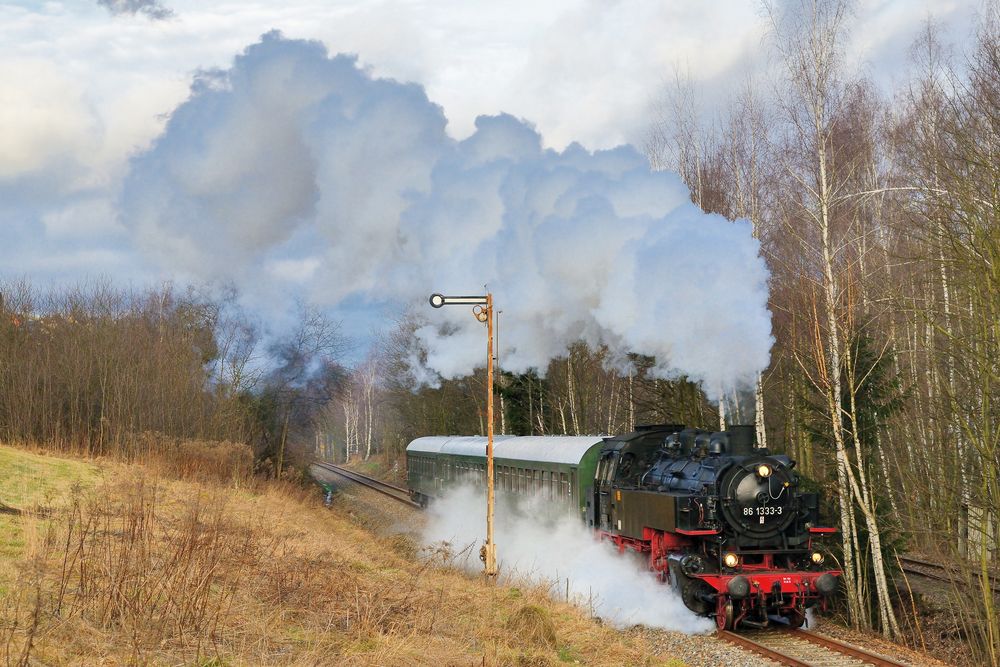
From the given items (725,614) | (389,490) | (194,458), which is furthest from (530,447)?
(389,490)

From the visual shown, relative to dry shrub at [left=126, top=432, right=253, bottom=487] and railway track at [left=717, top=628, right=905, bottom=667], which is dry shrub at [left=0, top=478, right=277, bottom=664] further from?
dry shrub at [left=126, top=432, right=253, bottom=487]

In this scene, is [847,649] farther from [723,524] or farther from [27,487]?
[27,487]

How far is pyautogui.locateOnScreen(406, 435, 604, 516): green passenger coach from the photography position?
16766 millimetres

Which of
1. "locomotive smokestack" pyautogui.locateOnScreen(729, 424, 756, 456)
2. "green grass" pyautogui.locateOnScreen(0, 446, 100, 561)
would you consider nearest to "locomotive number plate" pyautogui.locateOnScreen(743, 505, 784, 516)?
"locomotive smokestack" pyautogui.locateOnScreen(729, 424, 756, 456)

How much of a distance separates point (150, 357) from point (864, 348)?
23097 mm

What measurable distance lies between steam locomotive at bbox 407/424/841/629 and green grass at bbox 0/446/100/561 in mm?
7961

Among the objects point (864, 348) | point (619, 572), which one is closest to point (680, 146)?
point (864, 348)

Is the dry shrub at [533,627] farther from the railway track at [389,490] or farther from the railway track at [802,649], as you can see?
the railway track at [389,490]

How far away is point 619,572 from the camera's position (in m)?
15.2

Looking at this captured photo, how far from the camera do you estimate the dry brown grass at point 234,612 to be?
23.6 ft

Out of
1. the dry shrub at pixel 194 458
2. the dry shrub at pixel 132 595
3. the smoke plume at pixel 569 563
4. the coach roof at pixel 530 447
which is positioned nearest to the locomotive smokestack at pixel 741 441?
the smoke plume at pixel 569 563

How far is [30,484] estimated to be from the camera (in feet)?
58.1

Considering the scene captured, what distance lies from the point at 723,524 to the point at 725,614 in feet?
4.17

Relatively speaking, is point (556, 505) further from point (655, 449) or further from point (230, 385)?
point (230, 385)
